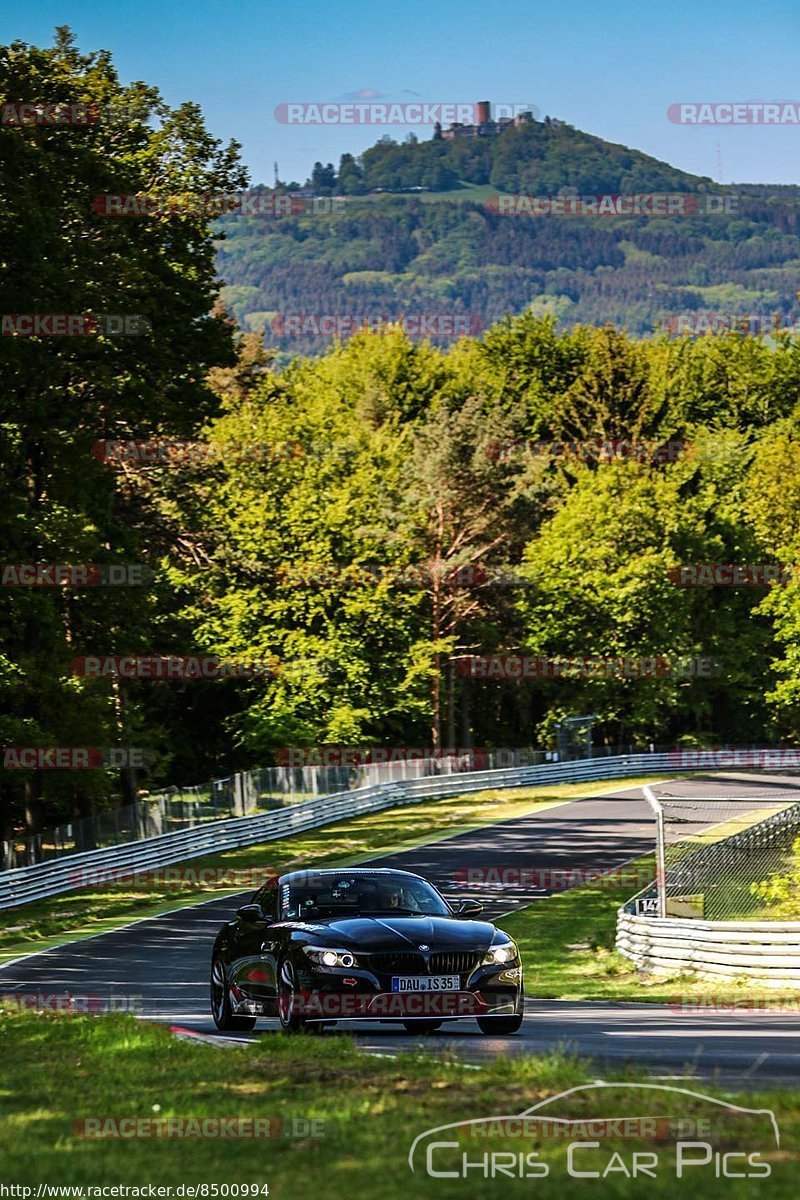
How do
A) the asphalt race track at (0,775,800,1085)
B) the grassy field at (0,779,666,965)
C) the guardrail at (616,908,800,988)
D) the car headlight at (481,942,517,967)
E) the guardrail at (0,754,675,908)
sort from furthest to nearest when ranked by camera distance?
1. the guardrail at (0,754,675,908)
2. the grassy field at (0,779,666,965)
3. the guardrail at (616,908,800,988)
4. the car headlight at (481,942,517,967)
5. the asphalt race track at (0,775,800,1085)

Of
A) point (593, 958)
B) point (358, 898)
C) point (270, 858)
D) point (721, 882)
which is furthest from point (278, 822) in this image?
point (358, 898)

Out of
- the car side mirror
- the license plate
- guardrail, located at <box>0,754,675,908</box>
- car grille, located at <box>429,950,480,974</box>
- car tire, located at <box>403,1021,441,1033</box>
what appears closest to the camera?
the license plate

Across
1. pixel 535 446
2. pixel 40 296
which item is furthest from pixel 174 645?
pixel 535 446

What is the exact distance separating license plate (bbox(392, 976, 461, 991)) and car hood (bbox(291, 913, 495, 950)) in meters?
0.22

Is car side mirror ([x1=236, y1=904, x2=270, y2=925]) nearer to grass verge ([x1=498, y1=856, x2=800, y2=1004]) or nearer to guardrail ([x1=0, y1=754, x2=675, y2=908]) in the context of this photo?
grass verge ([x1=498, y1=856, x2=800, y2=1004])

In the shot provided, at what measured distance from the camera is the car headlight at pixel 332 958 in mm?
12680

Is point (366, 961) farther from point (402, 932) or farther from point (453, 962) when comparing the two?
point (453, 962)

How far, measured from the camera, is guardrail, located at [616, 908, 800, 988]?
→ 1905cm

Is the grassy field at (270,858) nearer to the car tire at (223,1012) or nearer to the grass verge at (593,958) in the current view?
the grass verge at (593,958)

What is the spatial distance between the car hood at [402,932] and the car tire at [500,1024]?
2.08ft

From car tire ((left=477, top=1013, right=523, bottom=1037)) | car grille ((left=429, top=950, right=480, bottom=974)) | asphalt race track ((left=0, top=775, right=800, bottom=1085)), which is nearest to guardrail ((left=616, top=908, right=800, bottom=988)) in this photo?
asphalt race track ((left=0, top=775, right=800, bottom=1085))

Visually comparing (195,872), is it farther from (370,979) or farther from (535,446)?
(535,446)

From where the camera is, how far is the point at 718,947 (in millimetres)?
20312

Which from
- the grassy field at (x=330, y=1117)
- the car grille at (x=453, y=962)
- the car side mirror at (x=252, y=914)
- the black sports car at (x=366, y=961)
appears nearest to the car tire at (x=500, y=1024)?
the black sports car at (x=366, y=961)
